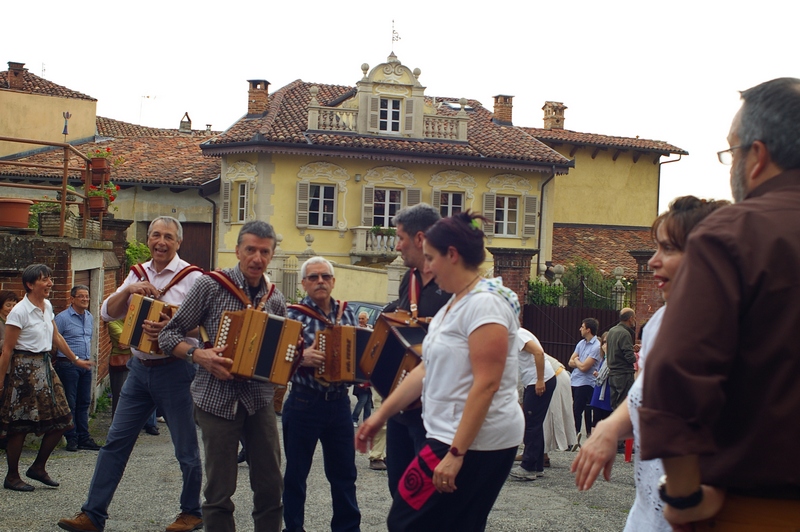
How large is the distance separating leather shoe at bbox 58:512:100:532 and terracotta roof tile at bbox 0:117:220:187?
30.2 metres

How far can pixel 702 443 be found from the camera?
220cm

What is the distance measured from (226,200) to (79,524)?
31.5m

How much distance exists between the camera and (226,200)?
3703 cm

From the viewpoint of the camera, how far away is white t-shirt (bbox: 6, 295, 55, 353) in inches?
327

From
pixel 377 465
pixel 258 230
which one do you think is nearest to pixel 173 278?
pixel 258 230

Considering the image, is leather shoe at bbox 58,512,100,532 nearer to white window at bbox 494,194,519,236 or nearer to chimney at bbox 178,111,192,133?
white window at bbox 494,194,519,236

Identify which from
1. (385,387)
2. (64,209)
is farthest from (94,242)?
(385,387)

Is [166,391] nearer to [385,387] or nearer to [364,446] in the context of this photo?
[385,387]

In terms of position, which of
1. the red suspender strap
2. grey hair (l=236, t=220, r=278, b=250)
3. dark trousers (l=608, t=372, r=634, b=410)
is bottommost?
dark trousers (l=608, t=372, r=634, b=410)

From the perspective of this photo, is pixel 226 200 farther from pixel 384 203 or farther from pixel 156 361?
pixel 156 361

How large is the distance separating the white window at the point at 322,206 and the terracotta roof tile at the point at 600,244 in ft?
31.0

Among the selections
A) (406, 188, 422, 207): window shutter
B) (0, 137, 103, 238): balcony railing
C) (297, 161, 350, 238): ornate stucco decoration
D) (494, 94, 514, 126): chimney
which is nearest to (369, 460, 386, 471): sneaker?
(0, 137, 103, 238): balcony railing

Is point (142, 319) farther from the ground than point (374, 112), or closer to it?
closer to it

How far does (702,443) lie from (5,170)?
3661cm
